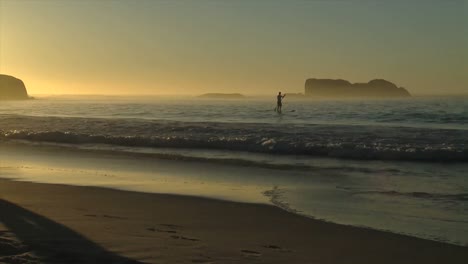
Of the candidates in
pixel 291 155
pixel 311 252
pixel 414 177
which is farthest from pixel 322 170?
pixel 311 252

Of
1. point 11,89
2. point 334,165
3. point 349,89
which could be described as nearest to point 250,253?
point 334,165

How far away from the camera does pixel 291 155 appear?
59.7 ft

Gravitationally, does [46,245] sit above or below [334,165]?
above

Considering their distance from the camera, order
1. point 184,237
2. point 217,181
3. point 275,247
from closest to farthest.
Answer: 1. point 275,247
2. point 184,237
3. point 217,181

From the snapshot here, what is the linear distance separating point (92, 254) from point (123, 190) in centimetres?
509

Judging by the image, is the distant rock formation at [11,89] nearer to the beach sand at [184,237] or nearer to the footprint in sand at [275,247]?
the beach sand at [184,237]

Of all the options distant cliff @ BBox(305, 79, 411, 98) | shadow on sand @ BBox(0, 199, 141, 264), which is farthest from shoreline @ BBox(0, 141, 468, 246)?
distant cliff @ BBox(305, 79, 411, 98)

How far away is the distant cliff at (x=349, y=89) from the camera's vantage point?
16214 centimetres

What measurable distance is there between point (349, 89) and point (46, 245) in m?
172

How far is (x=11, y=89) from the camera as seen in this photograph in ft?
543

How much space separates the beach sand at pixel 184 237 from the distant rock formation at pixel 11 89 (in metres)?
169

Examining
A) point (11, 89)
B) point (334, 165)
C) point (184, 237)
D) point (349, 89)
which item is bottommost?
point (334, 165)

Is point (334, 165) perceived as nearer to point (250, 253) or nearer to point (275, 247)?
point (275, 247)

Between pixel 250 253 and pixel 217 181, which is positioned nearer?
pixel 250 253
